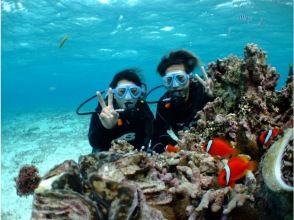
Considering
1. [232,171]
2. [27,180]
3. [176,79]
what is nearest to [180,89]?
[176,79]

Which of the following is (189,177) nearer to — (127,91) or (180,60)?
(127,91)

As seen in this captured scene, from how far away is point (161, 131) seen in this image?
6711 millimetres

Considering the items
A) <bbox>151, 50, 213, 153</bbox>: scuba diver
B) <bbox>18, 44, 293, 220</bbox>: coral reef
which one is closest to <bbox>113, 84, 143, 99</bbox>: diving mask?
<bbox>151, 50, 213, 153</bbox>: scuba diver

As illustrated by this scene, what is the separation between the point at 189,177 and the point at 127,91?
3601mm

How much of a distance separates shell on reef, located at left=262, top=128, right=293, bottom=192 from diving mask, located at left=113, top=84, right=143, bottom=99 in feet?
14.1

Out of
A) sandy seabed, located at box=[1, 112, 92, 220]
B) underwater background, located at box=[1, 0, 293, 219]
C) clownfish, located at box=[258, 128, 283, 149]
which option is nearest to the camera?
clownfish, located at box=[258, 128, 283, 149]

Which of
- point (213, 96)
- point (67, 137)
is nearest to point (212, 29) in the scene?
point (67, 137)

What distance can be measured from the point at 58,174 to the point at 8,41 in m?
33.7

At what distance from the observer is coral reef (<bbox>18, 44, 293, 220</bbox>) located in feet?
7.34

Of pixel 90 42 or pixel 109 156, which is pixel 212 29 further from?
pixel 109 156

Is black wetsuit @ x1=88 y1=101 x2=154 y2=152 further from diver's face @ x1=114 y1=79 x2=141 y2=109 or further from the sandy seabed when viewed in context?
the sandy seabed

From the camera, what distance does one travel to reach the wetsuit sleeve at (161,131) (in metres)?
6.52

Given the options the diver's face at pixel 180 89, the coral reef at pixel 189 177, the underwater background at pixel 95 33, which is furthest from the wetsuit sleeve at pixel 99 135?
the underwater background at pixel 95 33

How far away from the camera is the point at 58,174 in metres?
2.49
